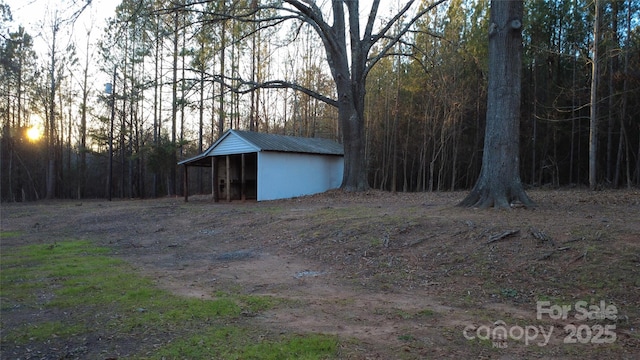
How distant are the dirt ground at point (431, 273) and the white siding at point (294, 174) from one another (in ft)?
28.9

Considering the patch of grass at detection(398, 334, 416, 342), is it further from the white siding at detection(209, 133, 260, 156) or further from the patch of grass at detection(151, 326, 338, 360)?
the white siding at detection(209, 133, 260, 156)

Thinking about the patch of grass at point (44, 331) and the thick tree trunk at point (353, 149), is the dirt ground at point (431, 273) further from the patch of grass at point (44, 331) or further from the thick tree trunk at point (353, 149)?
the thick tree trunk at point (353, 149)

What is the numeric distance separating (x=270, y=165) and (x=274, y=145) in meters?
0.98

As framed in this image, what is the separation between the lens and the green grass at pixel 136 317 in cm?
355

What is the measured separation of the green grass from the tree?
6066 millimetres

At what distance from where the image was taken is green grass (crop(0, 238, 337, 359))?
355 cm

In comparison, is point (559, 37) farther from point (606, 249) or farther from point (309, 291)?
point (309, 291)

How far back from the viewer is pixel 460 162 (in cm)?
2959

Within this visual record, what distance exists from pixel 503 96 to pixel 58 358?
29.6ft

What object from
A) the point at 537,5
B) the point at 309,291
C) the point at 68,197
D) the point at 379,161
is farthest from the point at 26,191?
the point at 537,5

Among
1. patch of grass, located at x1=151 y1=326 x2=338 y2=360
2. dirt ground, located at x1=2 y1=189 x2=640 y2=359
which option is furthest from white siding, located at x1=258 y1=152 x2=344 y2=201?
patch of grass, located at x1=151 y1=326 x2=338 y2=360

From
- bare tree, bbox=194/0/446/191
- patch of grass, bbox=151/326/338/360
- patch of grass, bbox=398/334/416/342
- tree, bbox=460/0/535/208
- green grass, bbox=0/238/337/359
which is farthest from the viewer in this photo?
bare tree, bbox=194/0/446/191

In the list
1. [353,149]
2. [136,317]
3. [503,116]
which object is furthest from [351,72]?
[136,317]

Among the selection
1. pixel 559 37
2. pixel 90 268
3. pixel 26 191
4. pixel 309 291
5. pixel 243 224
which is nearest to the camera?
pixel 309 291
